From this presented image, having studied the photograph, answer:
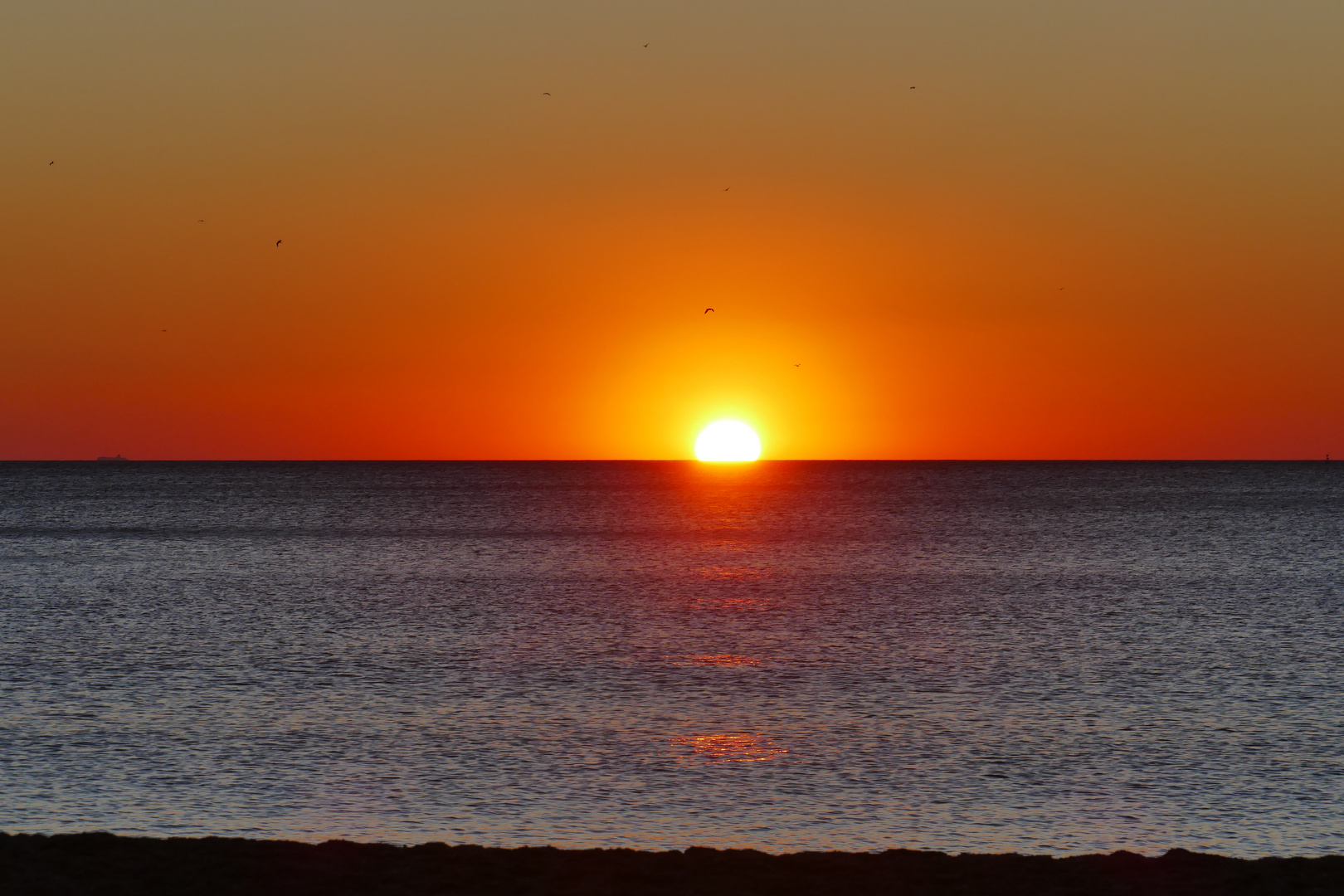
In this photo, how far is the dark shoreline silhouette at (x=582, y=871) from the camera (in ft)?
48.3

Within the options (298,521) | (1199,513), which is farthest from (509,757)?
(1199,513)

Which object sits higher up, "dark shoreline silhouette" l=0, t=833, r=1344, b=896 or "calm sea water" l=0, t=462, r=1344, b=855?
"calm sea water" l=0, t=462, r=1344, b=855

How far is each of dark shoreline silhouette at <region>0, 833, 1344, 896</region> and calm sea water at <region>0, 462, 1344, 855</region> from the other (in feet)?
7.35

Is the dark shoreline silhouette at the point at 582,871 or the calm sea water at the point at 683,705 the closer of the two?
the dark shoreline silhouette at the point at 582,871

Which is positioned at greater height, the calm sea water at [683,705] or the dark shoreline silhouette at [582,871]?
the calm sea water at [683,705]

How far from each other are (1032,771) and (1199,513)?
133 metres

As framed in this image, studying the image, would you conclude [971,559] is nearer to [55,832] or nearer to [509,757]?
[509,757]

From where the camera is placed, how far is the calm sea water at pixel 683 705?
64.3 ft

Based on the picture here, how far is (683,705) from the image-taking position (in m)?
28.9

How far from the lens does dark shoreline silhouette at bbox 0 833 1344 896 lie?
14.7 metres

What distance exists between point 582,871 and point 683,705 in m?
13.5

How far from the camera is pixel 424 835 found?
1856 cm

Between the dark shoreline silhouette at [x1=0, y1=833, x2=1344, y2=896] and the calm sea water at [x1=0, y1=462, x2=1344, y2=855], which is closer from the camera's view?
the dark shoreline silhouette at [x1=0, y1=833, x2=1344, y2=896]

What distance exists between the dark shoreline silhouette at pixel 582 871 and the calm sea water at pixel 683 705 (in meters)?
2.24
